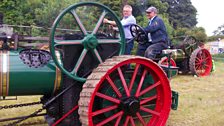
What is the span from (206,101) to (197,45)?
17.8 feet

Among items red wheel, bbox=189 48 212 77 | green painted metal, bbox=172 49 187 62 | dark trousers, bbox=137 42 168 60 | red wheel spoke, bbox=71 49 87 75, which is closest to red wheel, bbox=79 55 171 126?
red wheel spoke, bbox=71 49 87 75

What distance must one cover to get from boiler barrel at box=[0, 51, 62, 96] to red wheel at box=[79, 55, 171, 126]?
1.87ft

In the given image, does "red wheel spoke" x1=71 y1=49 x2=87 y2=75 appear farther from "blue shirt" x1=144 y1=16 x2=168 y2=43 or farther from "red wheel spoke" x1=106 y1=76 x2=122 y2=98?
"blue shirt" x1=144 y1=16 x2=168 y2=43

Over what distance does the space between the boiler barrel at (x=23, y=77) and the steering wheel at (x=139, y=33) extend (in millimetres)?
1622

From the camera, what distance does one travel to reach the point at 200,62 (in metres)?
12.0

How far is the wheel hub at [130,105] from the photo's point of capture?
13.4ft

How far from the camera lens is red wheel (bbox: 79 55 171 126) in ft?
12.3

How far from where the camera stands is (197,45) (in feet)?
40.6

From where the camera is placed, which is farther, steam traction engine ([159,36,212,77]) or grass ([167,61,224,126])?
steam traction engine ([159,36,212,77])

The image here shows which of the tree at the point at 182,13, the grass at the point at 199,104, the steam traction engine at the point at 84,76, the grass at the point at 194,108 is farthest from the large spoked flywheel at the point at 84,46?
the tree at the point at 182,13

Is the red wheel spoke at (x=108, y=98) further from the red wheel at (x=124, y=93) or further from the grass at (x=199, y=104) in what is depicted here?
the grass at (x=199, y=104)

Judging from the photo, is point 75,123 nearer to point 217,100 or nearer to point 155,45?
point 155,45

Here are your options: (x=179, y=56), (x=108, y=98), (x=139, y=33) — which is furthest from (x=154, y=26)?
(x=179, y=56)

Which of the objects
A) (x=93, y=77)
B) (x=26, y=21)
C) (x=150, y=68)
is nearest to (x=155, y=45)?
(x=150, y=68)
